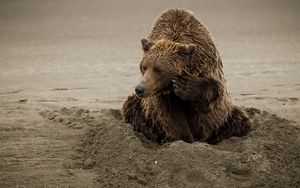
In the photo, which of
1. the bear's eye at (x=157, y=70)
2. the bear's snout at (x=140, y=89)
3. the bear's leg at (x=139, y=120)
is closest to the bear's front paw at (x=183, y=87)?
the bear's eye at (x=157, y=70)

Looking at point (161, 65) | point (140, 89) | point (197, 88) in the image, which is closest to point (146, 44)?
point (161, 65)

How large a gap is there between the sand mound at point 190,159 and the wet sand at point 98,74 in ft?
0.05

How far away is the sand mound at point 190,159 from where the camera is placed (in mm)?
4555

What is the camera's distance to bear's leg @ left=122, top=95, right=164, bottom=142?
5473mm

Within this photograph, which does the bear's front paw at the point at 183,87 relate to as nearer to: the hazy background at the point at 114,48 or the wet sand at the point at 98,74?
the wet sand at the point at 98,74

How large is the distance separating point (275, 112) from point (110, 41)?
5702 mm

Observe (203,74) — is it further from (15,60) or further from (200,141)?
(15,60)

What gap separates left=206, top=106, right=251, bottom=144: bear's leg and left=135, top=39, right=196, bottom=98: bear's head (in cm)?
81

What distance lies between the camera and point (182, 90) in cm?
485

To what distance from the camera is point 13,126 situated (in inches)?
228

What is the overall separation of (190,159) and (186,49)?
0.86 meters

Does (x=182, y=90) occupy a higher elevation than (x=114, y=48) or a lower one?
higher

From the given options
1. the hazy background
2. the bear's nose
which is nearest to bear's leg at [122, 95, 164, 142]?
the bear's nose

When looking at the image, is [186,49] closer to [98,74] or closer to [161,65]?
[161,65]
